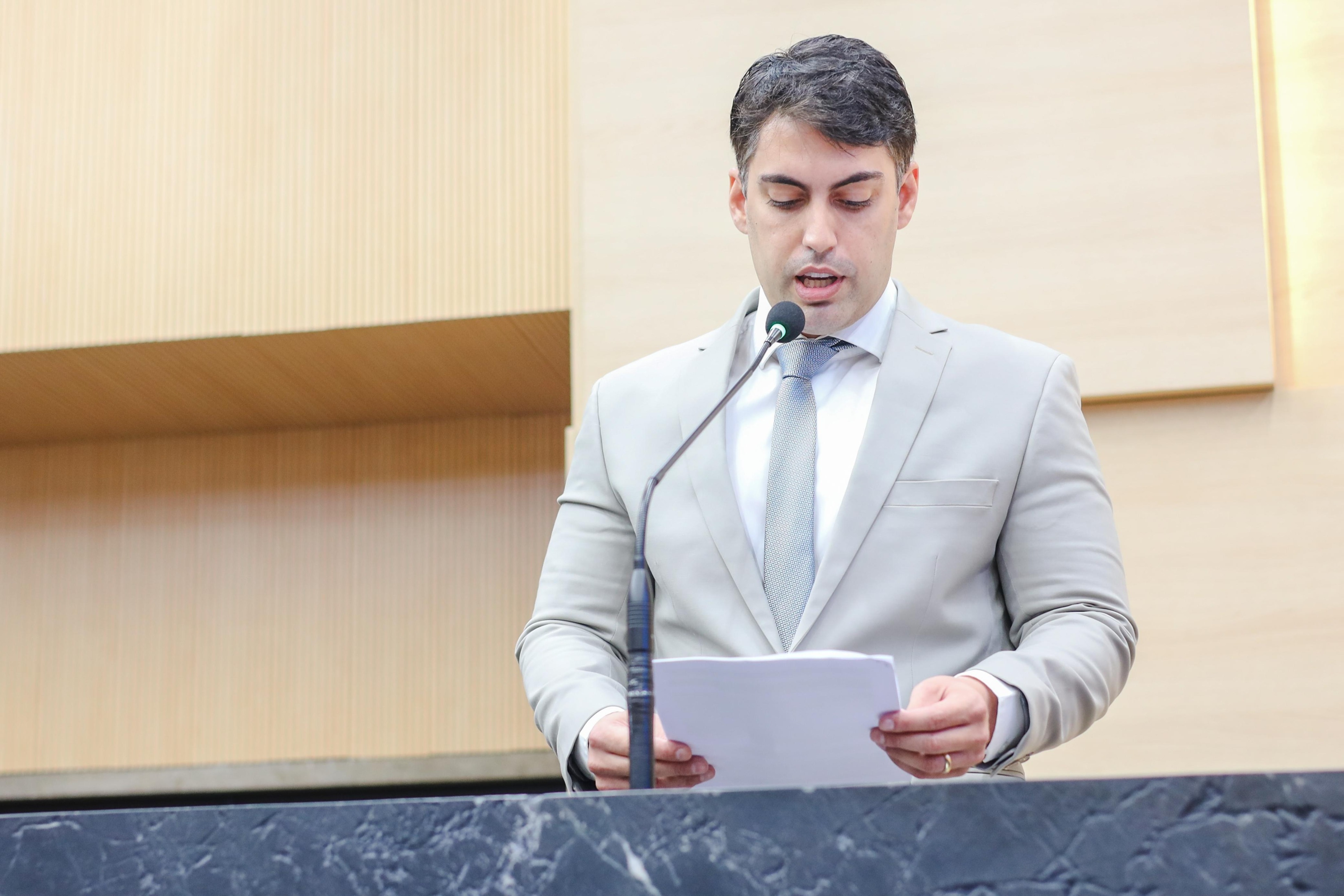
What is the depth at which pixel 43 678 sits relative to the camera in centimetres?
423

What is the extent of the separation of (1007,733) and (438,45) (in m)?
2.65

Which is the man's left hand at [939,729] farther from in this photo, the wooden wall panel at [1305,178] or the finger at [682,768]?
the wooden wall panel at [1305,178]

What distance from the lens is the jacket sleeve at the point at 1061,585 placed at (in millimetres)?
1318

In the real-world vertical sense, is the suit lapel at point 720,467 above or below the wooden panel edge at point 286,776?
above

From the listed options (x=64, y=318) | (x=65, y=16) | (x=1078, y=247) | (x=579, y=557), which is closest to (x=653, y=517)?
(x=579, y=557)

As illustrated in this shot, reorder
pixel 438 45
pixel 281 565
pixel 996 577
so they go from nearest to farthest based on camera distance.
A: pixel 996 577
pixel 438 45
pixel 281 565

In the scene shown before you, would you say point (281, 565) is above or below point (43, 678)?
above

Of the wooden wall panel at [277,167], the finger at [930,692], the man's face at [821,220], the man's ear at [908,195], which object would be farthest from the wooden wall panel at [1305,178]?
the finger at [930,692]

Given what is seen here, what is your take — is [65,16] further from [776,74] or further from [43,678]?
[776,74]

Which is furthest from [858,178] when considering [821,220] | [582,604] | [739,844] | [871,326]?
[739,844]

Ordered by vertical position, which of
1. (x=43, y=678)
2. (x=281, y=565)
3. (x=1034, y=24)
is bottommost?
(x=43, y=678)

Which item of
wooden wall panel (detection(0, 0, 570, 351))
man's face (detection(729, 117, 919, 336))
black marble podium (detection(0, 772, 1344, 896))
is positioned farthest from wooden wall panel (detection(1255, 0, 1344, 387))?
black marble podium (detection(0, 772, 1344, 896))

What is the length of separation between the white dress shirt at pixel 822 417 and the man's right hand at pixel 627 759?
31 centimetres

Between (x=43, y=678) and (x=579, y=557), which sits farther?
(x=43, y=678)
